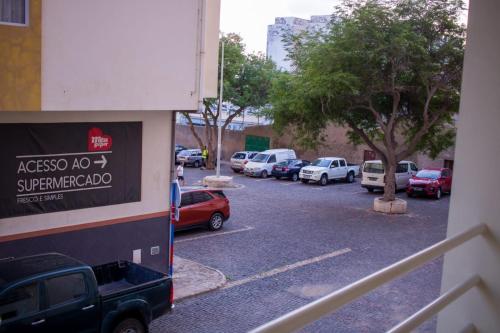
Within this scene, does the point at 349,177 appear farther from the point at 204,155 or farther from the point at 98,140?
the point at 98,140

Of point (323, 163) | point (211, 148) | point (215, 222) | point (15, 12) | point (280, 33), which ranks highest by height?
point (280, 33)

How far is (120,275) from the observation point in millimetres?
9781

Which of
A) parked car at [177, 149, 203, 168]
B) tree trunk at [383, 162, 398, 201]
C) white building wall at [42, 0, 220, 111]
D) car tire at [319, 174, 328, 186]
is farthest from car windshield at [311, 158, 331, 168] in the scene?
white building wall at [42, 0, 220, 111]

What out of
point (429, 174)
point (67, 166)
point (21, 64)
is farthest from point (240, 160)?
point (21, 64)

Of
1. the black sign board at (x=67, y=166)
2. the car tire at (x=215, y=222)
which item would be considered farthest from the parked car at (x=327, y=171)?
the black sign board at (x=67, y=166)

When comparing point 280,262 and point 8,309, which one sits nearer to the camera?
point 8,309

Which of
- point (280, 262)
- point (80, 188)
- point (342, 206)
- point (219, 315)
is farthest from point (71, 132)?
point (342, 206)

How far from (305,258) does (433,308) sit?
44.1 ft

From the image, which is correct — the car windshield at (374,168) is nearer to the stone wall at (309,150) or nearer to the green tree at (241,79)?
the stone wall at (309,150)

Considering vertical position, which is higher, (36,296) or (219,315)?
(36,296)

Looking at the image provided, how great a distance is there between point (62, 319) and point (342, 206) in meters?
18.4

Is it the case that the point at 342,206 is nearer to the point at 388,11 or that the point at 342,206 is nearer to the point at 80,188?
the point at 388,11

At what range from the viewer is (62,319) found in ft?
Result: 24.5

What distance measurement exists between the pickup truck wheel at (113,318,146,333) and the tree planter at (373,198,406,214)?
1631cm
